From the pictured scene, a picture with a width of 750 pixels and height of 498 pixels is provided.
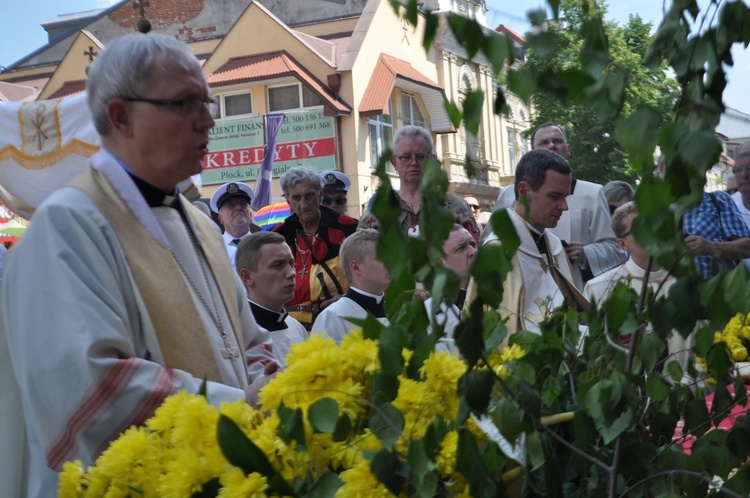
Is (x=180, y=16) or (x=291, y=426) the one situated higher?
(x=180, y=16)

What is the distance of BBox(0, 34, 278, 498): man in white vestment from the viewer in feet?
7.75

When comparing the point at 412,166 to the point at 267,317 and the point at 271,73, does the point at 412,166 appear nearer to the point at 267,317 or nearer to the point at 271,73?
the point at 267,317

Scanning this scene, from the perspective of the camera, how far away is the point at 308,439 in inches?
65.7

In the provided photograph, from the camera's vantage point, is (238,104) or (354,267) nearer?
(354,267)

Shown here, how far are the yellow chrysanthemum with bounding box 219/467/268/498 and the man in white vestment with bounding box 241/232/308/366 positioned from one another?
3448mm

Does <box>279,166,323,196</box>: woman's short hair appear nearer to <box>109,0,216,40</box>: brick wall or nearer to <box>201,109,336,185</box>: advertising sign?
<box>201,109,336,185</box>: advertising sign

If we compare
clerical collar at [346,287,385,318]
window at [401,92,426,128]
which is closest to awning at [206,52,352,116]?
window at [401,92,426,128]

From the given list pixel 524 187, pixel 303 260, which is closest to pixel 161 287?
pixel 524 187

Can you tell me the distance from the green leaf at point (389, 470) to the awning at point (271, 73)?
1094 inches

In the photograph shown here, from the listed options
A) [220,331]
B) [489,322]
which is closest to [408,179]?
[220,331]

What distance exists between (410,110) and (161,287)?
1247 inches

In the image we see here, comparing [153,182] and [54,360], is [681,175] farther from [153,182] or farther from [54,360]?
[153,182]

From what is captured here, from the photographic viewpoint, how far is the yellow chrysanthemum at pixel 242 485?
1.59m

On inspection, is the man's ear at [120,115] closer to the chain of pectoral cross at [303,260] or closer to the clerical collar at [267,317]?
the clerical collar at [267,317]
